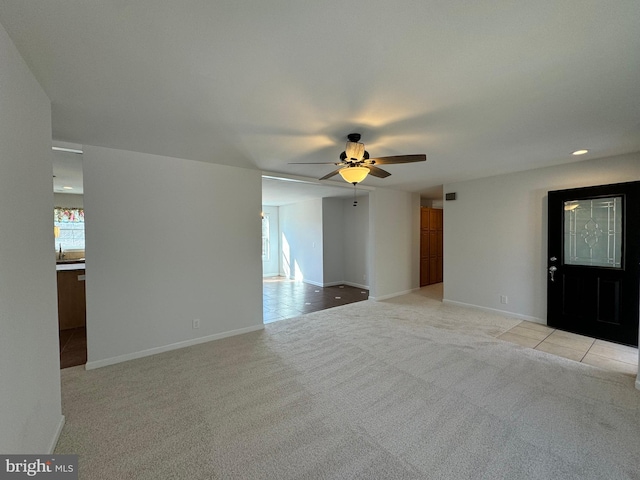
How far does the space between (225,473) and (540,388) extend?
8.85ft

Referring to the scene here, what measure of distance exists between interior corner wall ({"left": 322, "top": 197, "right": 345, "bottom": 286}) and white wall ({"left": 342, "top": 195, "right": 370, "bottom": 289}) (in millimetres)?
127

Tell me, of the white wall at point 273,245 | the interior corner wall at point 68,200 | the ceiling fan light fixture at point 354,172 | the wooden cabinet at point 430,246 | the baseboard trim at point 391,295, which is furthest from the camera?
the white wall at point 273,245

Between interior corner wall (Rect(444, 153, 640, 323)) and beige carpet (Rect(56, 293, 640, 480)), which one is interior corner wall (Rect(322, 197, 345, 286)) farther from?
beige carpet (Rect(56, 293, 640, 480))

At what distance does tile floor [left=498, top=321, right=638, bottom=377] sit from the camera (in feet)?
9.20

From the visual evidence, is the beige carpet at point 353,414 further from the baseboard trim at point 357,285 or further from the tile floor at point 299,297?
the baseboard trim at point 357,285

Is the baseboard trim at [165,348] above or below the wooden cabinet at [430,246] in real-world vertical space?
below

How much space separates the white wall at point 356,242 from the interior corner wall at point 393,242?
3.40 feet

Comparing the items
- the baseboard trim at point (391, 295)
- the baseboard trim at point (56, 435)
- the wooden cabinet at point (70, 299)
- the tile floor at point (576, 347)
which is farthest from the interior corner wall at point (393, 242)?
the wooden cabinet at point (70, 299)

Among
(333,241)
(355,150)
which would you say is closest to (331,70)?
(355,150)

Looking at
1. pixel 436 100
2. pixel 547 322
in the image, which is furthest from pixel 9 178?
pixel 547 322

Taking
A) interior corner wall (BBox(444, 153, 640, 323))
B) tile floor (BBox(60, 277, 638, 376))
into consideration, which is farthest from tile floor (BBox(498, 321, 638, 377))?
interior corner wall (BBox(444, 153, 640, 323))

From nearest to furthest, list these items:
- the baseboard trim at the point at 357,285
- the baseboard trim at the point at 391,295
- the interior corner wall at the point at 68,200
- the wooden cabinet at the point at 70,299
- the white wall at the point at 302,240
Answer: the wooden cabinet at the point at 70,299 → the baseboard trim at the point at 391,295 → the interior corner wall at the point at 68,200 → the baseboard trim at the point at 357,285 → the white wall at the point at 302,240

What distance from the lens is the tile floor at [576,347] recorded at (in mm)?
2805

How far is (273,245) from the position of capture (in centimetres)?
875
